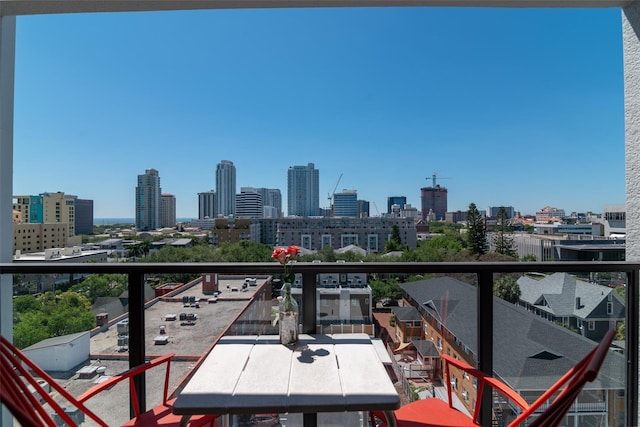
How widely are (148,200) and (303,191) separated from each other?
3.59 m

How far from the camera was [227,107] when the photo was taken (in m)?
7.99

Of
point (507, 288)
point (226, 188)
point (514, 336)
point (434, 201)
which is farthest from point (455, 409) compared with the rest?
point (434, 201)

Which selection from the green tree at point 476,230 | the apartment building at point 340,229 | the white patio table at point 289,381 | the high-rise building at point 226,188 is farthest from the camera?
the high-rise building at point 226,188

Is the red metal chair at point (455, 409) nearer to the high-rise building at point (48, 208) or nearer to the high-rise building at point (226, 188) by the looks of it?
the high-rise building at point (48, 208)

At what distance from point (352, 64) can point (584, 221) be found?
5.16 metres

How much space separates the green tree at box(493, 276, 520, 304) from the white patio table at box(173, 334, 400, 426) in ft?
3.26

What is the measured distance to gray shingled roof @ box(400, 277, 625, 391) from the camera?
1.89 metres

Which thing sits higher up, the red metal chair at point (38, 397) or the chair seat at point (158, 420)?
the red metal chair at point (38, 397)

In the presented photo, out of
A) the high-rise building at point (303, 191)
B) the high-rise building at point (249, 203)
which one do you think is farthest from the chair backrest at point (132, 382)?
the high-rise building at point (303, 191)

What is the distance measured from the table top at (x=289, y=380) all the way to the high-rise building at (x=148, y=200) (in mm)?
3683

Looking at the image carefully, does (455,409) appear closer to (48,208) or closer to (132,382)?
(132,382)

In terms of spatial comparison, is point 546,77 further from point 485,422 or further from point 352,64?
point 485,422

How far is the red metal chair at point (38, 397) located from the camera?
2.66 feet

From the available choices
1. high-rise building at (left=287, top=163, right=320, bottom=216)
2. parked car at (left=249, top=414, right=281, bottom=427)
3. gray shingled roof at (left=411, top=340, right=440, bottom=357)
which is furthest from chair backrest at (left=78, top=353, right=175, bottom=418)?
high-rise building at (left=287, top=163, right=320, bottom=216)
